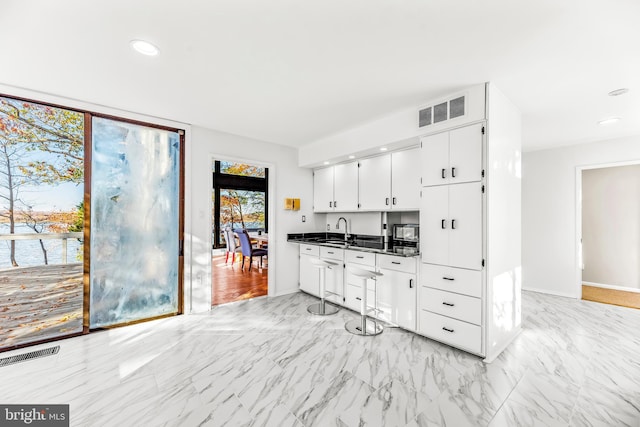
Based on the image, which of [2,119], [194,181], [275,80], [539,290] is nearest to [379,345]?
[275,80]

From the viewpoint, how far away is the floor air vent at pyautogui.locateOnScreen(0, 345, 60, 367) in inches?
96.7

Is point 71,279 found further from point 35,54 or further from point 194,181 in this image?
point 35,54

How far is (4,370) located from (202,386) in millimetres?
1772

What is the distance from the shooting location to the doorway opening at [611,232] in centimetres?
473

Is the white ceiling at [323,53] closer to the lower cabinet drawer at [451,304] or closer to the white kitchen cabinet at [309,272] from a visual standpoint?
the lower cabinet drawer at [451,304]

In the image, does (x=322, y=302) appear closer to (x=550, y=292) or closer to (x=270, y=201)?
(x=270, y=201)

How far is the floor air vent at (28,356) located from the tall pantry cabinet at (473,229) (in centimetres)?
375

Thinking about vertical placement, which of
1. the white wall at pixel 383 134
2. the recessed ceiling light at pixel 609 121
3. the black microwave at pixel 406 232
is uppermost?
the recessed ceiling light at pixel 609 121

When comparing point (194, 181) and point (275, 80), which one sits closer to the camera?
point (275, 80)

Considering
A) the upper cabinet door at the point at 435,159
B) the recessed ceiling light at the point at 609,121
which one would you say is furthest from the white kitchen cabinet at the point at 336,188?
the recessed ceiling light at the point at 609,121

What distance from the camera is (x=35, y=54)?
212 centimetres

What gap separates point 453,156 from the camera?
2.75m

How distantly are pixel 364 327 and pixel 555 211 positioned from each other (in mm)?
3991

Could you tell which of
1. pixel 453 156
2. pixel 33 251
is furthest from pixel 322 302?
pixel 33 251
